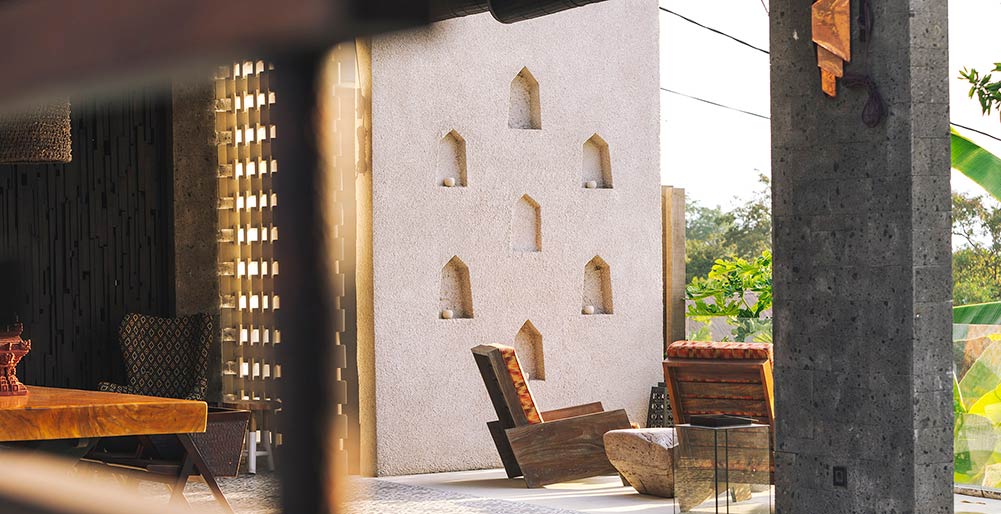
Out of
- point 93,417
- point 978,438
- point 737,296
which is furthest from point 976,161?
point 93,417

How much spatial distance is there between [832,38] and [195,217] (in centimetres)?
518

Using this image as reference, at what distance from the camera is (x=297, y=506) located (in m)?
0.51

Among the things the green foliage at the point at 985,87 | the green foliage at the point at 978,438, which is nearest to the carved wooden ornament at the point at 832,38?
the green foliage at the point at 985,87

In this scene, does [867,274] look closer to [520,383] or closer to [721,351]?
[721,351]

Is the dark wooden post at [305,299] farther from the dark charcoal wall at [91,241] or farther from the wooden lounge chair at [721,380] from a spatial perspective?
the dark charcoal wall at [91,241]

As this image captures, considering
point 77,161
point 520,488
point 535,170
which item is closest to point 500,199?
point 535,170

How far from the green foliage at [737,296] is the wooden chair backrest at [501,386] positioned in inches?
135

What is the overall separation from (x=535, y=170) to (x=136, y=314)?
2.82m

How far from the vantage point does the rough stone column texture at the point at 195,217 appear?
27.9 feet

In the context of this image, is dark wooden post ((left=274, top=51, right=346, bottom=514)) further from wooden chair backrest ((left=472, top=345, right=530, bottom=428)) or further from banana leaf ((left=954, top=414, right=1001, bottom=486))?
banana leaf ((left=954, top=414, right=1001, bottom=486))

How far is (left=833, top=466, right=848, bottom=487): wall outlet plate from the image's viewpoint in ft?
15.0

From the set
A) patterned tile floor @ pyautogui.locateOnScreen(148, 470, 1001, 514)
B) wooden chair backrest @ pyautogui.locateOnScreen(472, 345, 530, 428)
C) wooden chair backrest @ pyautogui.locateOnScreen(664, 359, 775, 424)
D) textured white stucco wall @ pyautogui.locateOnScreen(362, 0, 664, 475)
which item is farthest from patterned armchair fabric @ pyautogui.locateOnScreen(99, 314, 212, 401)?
wooden chair backrest @ pyautogui.locateOnScreen(664, 359, 775, 424)

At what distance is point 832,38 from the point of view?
456cm

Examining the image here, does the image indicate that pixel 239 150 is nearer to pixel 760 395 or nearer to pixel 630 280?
pixel 630 280
